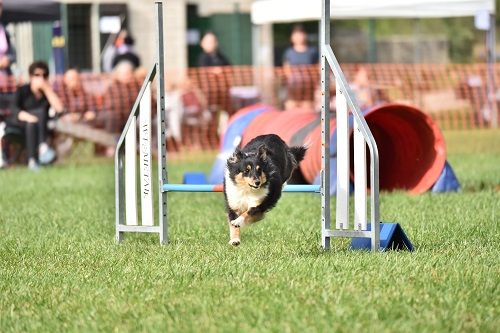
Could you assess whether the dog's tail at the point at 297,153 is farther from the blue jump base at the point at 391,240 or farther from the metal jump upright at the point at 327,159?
the blue jump base at the point at 391,240

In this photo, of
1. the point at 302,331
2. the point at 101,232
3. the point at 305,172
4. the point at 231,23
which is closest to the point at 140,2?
the point at 231,23

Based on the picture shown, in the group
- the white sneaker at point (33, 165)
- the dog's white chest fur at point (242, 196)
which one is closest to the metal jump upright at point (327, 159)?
the dog's white chest fur at point (242, 196)

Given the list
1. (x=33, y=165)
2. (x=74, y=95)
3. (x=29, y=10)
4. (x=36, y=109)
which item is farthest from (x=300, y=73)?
(x=33, y=165)

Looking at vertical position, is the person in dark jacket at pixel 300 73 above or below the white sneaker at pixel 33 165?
above

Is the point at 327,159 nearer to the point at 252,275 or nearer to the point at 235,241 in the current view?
the point at 235,241

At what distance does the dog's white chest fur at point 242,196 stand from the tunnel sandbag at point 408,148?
4.19m

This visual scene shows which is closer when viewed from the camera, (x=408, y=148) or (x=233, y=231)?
(x=233, y=231)

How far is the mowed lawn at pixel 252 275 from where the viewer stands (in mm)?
5070

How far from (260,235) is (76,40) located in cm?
1991

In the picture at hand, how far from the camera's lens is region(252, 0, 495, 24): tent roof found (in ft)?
61.7

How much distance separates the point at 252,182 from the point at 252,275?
3.26 ft


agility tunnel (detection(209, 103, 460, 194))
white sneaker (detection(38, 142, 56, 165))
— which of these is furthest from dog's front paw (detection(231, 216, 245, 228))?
white sneaker (detection(38, 142, 56, 165))

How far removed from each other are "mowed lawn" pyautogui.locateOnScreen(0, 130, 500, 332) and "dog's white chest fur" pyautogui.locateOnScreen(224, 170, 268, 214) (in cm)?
28

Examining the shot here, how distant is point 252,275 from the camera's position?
6191 millimetres
